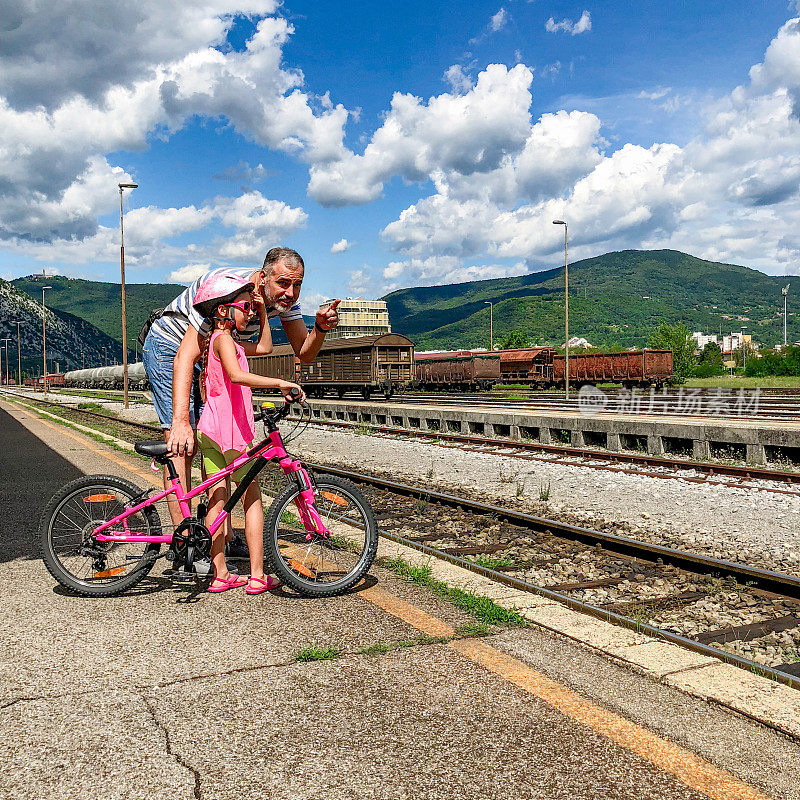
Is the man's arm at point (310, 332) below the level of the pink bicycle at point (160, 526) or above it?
above

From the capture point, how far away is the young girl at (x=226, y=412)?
14.9 feet

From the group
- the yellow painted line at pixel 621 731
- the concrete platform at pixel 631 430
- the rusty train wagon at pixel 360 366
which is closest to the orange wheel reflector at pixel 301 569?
the yellow painted line at pixel 621 731

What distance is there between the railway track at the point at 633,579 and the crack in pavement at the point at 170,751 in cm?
255

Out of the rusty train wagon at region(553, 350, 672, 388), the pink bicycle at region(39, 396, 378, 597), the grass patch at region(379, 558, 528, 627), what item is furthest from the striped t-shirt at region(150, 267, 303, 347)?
the rusty train wagon at region(553, 350, 672, 388)

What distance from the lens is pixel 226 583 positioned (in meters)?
4.70

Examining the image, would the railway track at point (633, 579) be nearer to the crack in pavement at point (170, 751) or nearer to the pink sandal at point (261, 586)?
the pink sandal at point (261, 586)

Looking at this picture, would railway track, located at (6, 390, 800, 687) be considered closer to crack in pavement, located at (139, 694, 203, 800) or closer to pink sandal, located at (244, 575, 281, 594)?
pink sandal, located at (244, 575, 281, 594)

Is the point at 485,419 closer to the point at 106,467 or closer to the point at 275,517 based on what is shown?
the point at 106,467

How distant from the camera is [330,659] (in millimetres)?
3578

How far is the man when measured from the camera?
4.54 metres

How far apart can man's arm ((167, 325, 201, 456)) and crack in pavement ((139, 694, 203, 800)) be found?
167cm

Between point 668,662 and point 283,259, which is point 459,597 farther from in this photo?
point 283,259

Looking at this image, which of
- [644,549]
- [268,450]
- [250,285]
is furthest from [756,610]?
[250,285]

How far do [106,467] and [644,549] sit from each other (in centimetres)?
836
